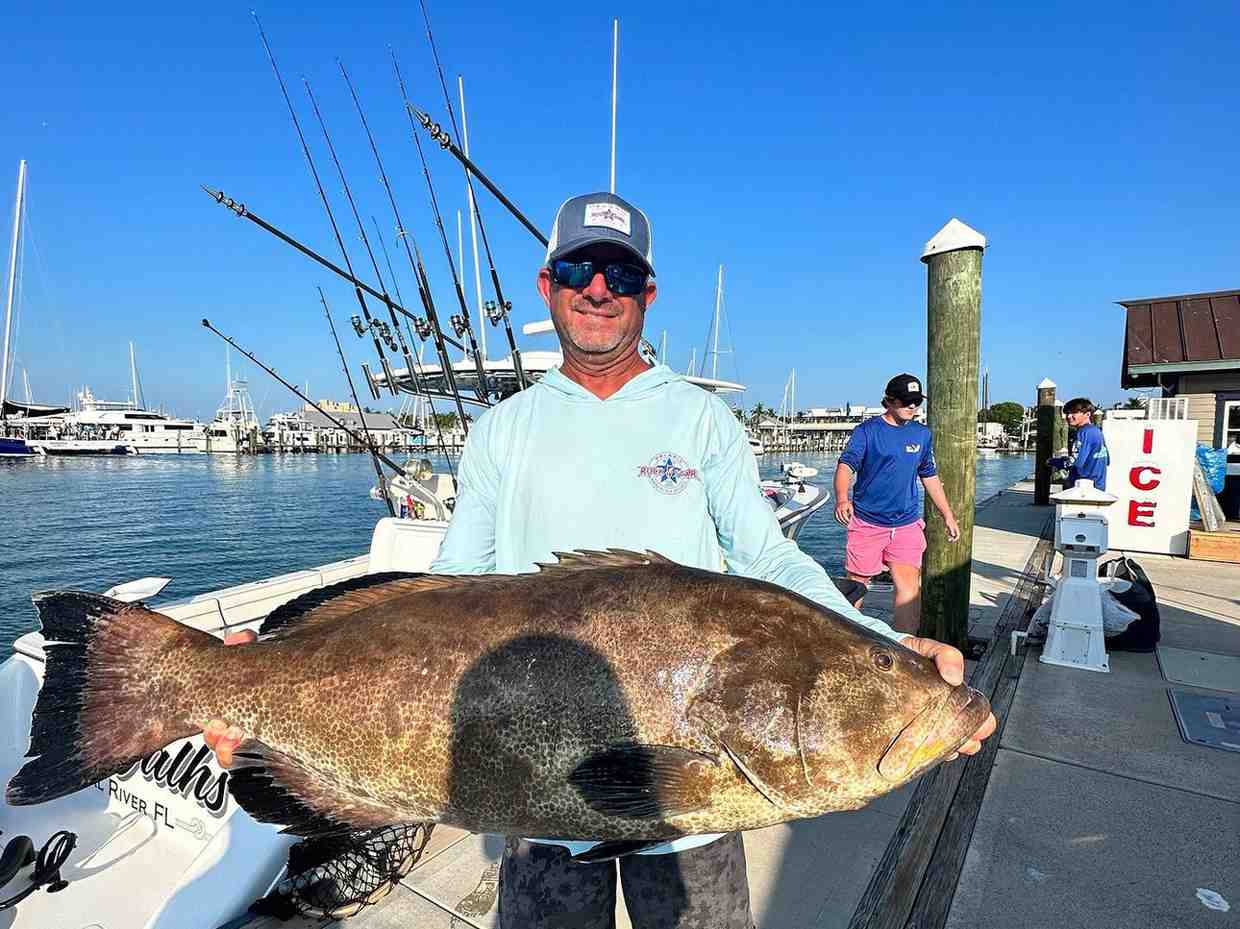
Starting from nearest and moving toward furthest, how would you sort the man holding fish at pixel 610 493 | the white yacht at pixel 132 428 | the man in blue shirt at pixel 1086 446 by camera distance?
the man holding fish at pixel 610 493
the man in blue shirt at pixel 1086 446
the white yacht at pixel 132 428

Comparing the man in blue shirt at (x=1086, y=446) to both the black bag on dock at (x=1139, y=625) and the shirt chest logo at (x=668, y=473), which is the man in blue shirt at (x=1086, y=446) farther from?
the shirt chest logo at (x=668, y=473)

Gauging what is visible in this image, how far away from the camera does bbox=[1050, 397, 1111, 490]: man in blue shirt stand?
855cm

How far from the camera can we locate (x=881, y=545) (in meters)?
5.95

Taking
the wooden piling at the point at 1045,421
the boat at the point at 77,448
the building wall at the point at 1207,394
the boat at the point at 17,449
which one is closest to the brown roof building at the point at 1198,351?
the building wall at the point at 1207,394

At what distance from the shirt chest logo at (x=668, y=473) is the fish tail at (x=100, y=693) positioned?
1359 millimetres

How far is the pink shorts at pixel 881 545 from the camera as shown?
5.86m

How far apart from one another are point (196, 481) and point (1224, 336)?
182 ft

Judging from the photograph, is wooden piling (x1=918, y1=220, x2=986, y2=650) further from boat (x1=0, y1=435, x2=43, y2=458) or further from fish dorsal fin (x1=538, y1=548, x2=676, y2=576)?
boat (x1=0, y1=435, x2=43, y2=458)

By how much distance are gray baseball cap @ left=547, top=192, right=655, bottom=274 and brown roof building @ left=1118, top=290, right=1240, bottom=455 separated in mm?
14816

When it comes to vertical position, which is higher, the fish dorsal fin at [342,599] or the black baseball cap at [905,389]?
the black baseball cap at [905,389]

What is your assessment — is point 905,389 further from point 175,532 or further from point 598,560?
point 175,532

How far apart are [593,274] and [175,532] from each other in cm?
2879

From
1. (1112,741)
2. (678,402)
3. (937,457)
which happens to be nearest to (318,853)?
(678,402)

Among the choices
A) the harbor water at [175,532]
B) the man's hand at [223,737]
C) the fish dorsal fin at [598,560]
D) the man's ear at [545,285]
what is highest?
the man's ear at [545,285]
